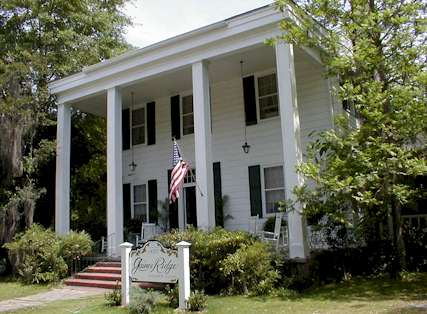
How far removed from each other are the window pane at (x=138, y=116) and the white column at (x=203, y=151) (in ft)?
19.0

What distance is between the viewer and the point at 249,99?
48.7ft

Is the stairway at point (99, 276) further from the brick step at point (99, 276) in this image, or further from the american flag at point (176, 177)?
the american flag at point (176, 177)

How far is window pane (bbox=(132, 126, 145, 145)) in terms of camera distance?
17.8 meters

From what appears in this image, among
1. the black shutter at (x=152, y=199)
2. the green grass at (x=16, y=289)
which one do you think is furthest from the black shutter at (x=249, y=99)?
the green grass at (x=16, y=289)

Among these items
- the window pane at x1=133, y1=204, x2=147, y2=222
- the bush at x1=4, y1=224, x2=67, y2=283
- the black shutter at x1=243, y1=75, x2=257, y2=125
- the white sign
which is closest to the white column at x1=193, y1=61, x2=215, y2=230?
the white sign

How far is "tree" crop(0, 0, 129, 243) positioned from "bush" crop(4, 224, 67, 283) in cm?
110

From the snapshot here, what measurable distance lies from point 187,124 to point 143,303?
9209mm

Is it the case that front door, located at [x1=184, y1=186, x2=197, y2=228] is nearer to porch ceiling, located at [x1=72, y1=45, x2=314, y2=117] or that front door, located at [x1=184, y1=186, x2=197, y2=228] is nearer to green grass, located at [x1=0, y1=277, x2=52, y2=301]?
porch ceiling, located at [x1=72, y1=45, x2=314, y2=117]

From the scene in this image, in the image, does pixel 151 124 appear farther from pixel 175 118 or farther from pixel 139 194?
pixel 139 194

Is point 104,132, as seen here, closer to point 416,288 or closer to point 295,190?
point 295,190

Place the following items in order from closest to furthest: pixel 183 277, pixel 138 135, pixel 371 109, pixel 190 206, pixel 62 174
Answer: pixel 183 277 → pixel 371 109 → pixel 62 174 → pixel 190 206 → pixel 138 135

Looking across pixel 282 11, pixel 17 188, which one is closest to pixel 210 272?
pixel 282 11

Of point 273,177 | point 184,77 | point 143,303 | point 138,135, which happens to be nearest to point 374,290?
point 143,303

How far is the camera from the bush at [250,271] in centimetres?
945
